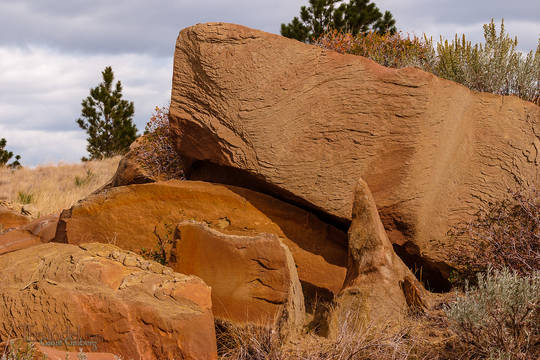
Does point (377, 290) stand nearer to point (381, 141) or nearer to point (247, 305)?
point (247, 305)

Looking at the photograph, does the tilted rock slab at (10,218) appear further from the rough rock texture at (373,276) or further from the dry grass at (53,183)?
the rough rock texture at (373,276)

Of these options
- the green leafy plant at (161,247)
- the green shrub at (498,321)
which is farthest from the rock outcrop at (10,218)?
the green shrub at (498,321)

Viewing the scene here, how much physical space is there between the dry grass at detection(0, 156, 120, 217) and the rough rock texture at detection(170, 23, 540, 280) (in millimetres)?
6670

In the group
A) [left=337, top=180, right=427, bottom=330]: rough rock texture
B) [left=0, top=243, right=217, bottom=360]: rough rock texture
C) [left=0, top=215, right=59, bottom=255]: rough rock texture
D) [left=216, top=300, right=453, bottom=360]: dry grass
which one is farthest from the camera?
[left=0, top=215, right=59, bottom=255]: rough rock texture

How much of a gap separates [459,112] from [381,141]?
1.11 m

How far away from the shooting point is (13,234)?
733cm

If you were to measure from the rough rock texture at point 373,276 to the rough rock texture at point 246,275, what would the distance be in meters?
0.59

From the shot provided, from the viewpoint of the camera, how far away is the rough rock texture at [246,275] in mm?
4562

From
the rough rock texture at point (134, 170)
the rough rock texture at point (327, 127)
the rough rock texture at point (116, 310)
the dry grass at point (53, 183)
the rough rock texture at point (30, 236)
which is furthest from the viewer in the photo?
the dry grass at point (53, 183)

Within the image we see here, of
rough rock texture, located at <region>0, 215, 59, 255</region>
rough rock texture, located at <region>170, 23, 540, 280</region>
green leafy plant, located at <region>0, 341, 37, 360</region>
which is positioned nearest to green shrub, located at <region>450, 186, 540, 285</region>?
rough rock texture, located at <region>170, 23, 540, 280</region>

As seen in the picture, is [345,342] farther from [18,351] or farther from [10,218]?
[10,218]

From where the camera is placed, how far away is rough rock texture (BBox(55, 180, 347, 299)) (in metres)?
5.84

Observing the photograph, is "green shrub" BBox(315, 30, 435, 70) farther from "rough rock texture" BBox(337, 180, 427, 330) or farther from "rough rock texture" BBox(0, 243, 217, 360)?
"rough rock texture" BBox(0, 243, 217, 360)

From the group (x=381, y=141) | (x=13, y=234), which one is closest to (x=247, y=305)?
(x=381, y=141)
